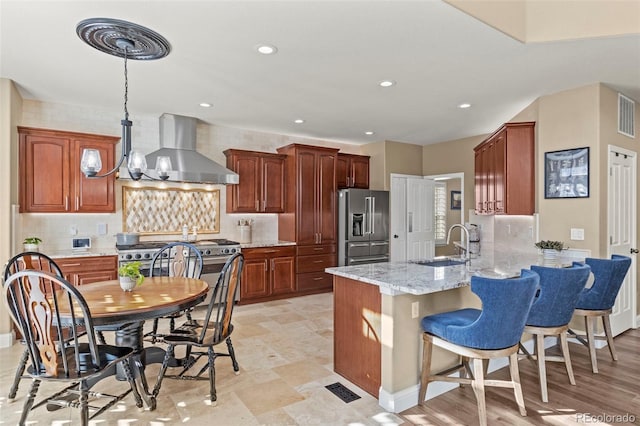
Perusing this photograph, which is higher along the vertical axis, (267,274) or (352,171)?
(352,171)

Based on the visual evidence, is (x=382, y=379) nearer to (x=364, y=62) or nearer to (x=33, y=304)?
(x=33, y=304)

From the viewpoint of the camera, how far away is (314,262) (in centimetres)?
601

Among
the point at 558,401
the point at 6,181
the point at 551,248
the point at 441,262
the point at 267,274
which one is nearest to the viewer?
the point at 558,401

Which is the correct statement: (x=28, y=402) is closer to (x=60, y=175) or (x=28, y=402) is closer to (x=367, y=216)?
(x=60, y=175)

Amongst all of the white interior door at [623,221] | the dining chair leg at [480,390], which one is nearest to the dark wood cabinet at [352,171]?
the white interior door at [623,221]

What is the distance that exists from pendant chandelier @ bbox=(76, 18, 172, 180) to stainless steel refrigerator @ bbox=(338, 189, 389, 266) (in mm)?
3830

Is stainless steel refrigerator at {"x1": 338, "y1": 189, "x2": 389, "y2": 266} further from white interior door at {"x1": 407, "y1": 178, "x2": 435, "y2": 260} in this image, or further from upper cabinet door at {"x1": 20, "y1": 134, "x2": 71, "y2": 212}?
upper cabinet door at {"x1": 20, "y1": 134, "x2": 71, "y2": 212}

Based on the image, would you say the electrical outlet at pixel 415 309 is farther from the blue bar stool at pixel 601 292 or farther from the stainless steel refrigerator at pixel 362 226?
the stainless steel refrigerator at pixel 362 226

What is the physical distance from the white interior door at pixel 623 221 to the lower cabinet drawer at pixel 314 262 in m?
3.80

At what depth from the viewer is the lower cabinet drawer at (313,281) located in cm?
585

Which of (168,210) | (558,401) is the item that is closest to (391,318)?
(558,401)

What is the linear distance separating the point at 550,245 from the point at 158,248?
4.63 metres

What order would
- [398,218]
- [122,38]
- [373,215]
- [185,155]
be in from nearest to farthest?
[122,38] < [185,155] < [373,215] < [398,218]

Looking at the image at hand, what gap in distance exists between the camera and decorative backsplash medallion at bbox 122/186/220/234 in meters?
4.98
